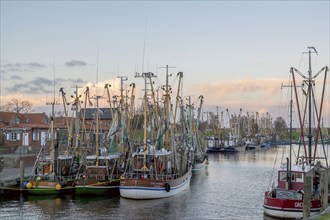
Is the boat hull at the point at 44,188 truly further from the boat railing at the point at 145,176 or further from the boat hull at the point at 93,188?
the boat railing at the point at 145,176

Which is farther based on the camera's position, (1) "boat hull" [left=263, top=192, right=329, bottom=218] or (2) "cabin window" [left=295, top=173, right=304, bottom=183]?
(2) "cabin window" [left=295, top=173, right=304, bottom=183]

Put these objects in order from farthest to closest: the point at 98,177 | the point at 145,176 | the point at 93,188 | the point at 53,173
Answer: the point at 53,173
the point at 98,177
the point at 93,188
the point at 145,176

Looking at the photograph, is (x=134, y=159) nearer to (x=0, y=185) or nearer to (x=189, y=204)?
(x=189, y=204)

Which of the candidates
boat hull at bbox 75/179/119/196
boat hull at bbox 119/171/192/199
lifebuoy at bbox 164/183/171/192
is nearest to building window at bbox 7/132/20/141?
boat hull at bbox 75/179/119/196

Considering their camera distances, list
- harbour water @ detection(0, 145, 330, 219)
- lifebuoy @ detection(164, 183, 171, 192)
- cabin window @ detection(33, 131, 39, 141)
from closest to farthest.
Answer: harbour water @ detection(0, 145, 330, 219), lifebuoy @ detection(164, 183, 171, 192), cabin window @ detection(33, 131, 39, 141)

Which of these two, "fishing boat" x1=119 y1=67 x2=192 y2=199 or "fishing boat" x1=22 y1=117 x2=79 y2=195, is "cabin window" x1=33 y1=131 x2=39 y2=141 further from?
"fishing boat" x1=119 y1=67 x2=192 y2=199

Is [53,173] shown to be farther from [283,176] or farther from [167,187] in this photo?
[283,176]

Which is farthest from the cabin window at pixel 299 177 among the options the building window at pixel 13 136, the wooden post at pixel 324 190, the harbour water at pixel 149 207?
the building window at pixel 13 136

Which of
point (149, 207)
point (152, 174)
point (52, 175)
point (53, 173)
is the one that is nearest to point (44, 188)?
point (52, 175)

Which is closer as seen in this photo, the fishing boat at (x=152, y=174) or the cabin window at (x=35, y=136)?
the fishing boat at (x=152, y=174)

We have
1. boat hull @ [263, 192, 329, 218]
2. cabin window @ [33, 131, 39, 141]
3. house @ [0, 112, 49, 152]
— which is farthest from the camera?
cabin window @ [33, 131, 39, 141]

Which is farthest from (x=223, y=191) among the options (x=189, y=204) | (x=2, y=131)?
(x=2, y=131)

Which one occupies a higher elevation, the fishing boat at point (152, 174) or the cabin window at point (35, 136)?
the cabin window at point (35, 136)

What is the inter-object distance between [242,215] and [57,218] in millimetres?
15262
